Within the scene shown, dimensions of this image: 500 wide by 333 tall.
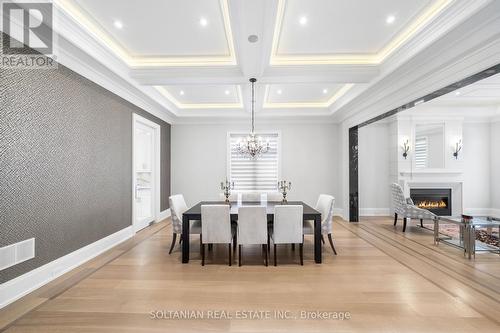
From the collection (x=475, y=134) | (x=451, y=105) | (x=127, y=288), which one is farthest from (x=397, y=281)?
(x=475, y=134)

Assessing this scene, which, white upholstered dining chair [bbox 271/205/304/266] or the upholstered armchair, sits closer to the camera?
white upholstered dining chair [bbox 271/205/304/266]

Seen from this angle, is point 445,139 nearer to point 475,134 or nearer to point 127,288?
point 475,134

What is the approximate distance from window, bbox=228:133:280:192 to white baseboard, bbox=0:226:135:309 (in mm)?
3491

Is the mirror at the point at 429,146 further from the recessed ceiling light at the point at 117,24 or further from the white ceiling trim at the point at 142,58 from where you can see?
the recessed ceiling light at the point at 117,24

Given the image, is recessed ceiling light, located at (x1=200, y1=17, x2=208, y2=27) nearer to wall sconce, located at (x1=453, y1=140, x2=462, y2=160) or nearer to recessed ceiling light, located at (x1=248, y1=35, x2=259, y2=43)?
recessed ceiling light, located at (x1=248, y1=35, x2=259, y2=43)

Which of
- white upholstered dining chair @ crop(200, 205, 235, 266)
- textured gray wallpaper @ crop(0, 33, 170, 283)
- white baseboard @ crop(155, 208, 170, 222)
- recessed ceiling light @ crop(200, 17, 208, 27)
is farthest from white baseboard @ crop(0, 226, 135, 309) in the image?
recessed ceiling light @ crop(200, 17, 208, 27)

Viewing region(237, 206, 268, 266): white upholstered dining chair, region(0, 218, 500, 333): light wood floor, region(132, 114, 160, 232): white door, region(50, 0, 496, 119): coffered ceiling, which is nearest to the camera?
region(0, 218, 500, 333): light wood floor

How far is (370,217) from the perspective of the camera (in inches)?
247

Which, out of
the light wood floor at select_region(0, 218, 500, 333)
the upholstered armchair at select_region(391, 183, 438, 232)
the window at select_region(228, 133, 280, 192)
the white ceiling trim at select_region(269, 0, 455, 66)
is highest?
the white ceiling trim at select_region(269, 0, 455, 66)

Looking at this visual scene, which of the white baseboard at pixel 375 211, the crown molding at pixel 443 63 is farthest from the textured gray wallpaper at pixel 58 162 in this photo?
the white baseboard at pixel 375 211

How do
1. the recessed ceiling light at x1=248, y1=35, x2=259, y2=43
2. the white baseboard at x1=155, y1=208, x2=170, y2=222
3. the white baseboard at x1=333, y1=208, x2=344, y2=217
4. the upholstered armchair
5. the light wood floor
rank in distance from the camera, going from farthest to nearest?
1. the white baseboard at x1=333, y1=208, x2=344, y2=217
2. the white baseboard at x1=155, y1=208, x2=170, y2=222
3. the upholstered armchair
4. the recessed ceiling light at x1=248, y1=35, x2=259, y2=43
5. the light wood floor

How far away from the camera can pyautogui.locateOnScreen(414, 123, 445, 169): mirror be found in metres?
6.03

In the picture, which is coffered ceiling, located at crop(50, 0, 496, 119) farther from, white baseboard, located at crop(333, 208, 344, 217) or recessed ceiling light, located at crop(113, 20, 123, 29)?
white baseboard, located at crop(333, 208, 344, 217)

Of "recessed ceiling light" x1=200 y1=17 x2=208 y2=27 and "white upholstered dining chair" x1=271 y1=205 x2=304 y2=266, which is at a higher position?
"recessed ceiling light" x1=200 y1=17 x2=208 y2=27
